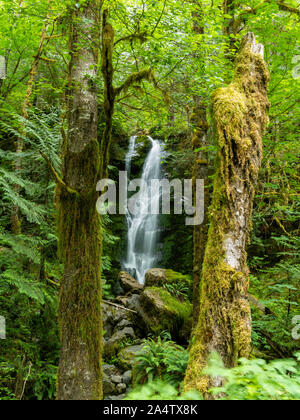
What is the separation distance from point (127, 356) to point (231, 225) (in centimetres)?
591

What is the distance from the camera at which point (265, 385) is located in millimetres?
1401

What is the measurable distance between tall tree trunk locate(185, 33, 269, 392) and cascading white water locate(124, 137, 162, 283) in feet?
29.7

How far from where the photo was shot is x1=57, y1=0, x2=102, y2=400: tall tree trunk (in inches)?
143

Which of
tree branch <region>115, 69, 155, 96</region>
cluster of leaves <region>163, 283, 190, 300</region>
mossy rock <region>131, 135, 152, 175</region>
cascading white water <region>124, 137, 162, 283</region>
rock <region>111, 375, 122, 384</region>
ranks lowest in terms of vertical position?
rock <region>111, 375, 122, 384</region>

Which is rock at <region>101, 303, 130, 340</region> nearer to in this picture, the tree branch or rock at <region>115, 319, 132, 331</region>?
rock at <region>115, 319, 132, 331</region>

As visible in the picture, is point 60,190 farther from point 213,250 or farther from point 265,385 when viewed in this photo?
point 265,385

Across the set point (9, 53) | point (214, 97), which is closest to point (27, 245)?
point (214, 97)

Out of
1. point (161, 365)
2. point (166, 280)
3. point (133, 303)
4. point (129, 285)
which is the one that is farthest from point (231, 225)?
point (129, 285)

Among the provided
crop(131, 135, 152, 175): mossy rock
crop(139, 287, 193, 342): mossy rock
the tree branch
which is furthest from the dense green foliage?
crop(131, 135, 152, 175): mossy rock

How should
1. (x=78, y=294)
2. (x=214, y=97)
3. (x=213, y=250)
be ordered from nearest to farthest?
(x=213, y=250)
(x=214, y=97)
(x=78, y=294)

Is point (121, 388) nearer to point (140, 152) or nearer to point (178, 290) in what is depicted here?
point (178, 290)

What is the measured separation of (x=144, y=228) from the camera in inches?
544

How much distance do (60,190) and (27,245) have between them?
183 centimetres

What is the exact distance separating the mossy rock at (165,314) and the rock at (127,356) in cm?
84
